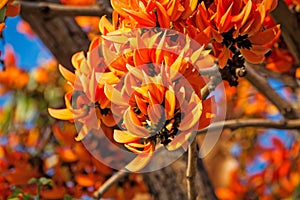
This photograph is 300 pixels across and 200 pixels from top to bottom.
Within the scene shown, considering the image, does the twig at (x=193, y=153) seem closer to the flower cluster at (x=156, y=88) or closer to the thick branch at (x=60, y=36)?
the flower cluster at (x=156, y=88)

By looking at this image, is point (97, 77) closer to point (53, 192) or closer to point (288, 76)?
point (53, 192)

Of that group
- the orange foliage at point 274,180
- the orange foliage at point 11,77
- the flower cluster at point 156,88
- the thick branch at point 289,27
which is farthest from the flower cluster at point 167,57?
the orange foliage at point 11,77

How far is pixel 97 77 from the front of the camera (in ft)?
3.63

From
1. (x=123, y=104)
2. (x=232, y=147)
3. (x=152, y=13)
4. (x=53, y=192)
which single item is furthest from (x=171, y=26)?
(x=232, y=147)

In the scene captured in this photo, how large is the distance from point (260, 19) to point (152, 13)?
18cm

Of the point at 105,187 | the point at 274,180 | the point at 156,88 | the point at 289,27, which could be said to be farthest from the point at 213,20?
the point at 274,180

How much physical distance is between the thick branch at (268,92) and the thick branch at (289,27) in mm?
124

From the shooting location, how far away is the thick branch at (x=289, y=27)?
161 centimetres

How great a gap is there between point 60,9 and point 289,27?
0.69 meters

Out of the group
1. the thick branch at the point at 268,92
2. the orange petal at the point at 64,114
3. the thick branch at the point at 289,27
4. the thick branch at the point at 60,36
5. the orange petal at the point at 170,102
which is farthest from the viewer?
the thick branch at the point at 60,36

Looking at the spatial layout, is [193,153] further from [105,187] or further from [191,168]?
[105,187]

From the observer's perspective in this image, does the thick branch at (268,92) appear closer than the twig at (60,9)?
Yes

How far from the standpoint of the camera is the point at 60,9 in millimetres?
1991

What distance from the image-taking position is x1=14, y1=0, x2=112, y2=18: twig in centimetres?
197
